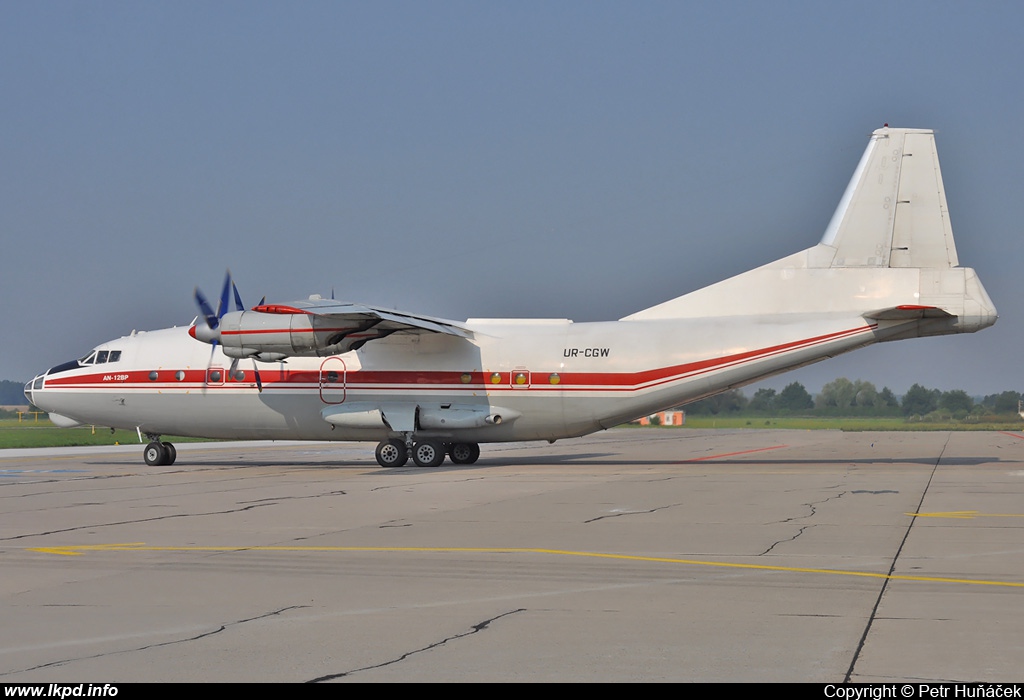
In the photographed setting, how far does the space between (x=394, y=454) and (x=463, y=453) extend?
2580mm

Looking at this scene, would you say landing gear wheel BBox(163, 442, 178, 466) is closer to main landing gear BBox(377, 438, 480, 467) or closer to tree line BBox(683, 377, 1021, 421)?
main landing gear BBox(377, 438, 480, 467)

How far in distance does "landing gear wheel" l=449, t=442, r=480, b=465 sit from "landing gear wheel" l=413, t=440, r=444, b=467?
188 cm

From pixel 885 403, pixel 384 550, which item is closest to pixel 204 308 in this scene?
pixel 384 550

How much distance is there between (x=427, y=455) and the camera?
2930 cm

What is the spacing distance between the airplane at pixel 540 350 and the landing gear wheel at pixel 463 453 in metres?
0.05

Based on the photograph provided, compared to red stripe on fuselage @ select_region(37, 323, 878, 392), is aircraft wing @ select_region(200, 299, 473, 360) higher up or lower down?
higher up

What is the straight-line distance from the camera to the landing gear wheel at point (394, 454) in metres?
29.6

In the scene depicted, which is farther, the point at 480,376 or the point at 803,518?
the point at 480,376

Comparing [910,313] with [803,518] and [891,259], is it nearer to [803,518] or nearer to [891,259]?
[891,259]

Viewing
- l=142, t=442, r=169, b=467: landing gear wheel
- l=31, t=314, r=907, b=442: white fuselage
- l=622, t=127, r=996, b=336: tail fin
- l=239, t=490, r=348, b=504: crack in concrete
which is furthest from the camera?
l=142, t=442, r=169, b=467: landing gear wheel

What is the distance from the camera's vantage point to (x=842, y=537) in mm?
13867

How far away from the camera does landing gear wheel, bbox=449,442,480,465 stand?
102 ft

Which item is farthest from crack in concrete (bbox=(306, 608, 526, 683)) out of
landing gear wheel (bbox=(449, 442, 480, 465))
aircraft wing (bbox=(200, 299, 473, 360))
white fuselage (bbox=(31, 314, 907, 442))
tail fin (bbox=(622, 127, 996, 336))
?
landing gear wheel (bbox=(449, 442, 480, 465))

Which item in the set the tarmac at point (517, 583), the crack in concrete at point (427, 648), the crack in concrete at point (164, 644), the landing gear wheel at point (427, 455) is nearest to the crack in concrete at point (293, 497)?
the tarmac at point (517, 583)
